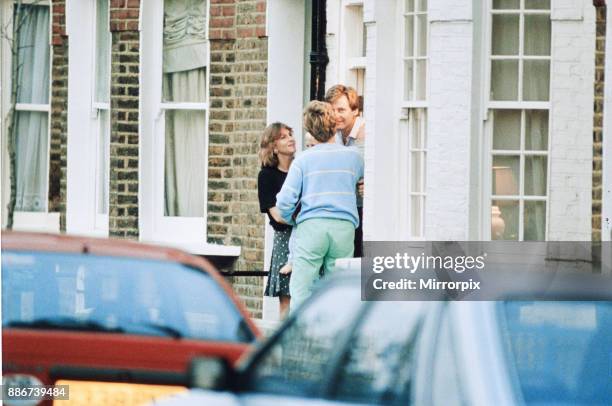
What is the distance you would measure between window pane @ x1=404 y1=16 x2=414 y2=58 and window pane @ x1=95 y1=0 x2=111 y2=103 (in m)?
3.83

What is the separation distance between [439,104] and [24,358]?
4.69m

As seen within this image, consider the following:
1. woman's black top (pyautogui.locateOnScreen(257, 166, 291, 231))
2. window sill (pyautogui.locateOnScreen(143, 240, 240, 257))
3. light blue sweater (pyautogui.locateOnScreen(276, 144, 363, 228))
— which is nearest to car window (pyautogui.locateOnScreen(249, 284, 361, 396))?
light blue sweater (pyautogui.locateOnScreen(276, 144, 363, 228))

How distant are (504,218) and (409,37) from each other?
5.15ft

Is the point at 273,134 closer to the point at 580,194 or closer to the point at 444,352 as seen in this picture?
the point at 580,194

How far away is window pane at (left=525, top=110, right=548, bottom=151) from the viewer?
11148mm

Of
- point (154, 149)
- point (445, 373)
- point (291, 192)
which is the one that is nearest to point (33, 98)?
point (154, 149)

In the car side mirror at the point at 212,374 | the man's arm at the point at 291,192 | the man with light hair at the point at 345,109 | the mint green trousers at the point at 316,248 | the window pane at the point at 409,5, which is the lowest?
the car side mirror at the point at 212,374

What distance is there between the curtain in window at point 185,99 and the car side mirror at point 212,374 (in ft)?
27.0

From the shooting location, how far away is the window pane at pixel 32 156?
15.0 meters

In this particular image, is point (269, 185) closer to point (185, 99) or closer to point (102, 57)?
point (185, 99)

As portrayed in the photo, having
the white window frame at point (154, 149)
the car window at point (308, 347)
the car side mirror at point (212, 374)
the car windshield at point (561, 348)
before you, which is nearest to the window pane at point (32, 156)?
the white window frame at point (154, 149)

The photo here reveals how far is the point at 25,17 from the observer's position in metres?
15.1

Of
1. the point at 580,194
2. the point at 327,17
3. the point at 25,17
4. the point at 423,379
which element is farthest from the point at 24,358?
the point at 25,17

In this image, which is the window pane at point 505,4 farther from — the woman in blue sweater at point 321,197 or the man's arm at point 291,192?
the man's arm at point 291,192
